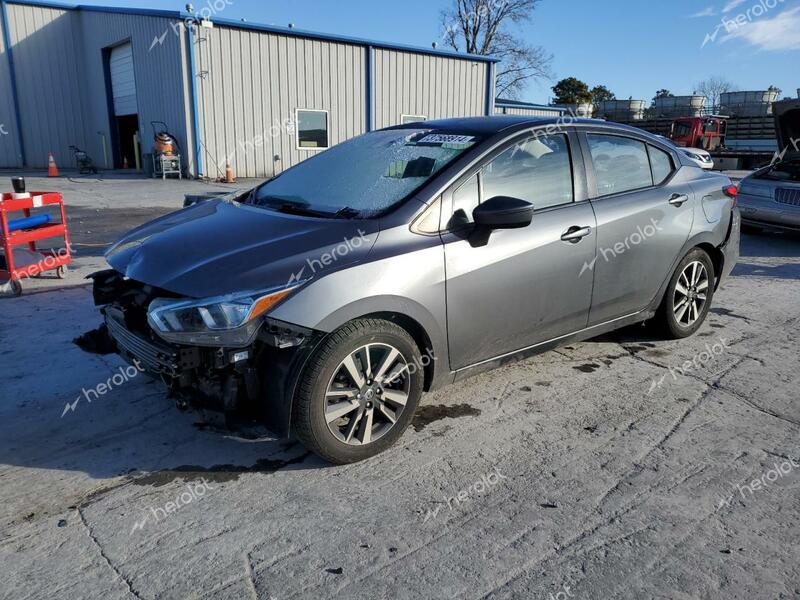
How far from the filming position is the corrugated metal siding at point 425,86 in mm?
21625

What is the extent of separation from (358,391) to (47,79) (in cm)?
2487

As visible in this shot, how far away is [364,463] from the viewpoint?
3.13 meters

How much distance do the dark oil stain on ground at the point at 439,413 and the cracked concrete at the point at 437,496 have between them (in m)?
0.02

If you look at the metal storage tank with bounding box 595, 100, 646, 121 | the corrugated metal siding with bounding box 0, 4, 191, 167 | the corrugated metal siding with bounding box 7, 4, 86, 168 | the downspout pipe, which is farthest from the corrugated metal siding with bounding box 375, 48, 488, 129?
the metal storage tank with bounding box 595, 100, 646, 121

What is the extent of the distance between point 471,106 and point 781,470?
22.8 m

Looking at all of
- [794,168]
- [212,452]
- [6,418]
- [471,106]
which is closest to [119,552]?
[212,452]

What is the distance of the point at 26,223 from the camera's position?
20.8 feet

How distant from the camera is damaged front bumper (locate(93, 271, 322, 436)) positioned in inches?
110

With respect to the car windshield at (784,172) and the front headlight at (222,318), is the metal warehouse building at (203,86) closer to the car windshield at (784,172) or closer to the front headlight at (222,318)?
the car windshield at (784,172)

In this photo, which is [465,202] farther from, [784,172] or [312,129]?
[312,129]

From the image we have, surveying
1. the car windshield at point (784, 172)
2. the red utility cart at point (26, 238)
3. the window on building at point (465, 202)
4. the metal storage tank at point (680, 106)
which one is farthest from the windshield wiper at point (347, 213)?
the metal storage tank at point (680, 106)

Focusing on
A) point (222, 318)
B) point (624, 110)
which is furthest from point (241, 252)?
point (624, 110)

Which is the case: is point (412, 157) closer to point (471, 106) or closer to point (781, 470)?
point (781, 470)

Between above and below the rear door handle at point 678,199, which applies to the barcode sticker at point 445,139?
above
